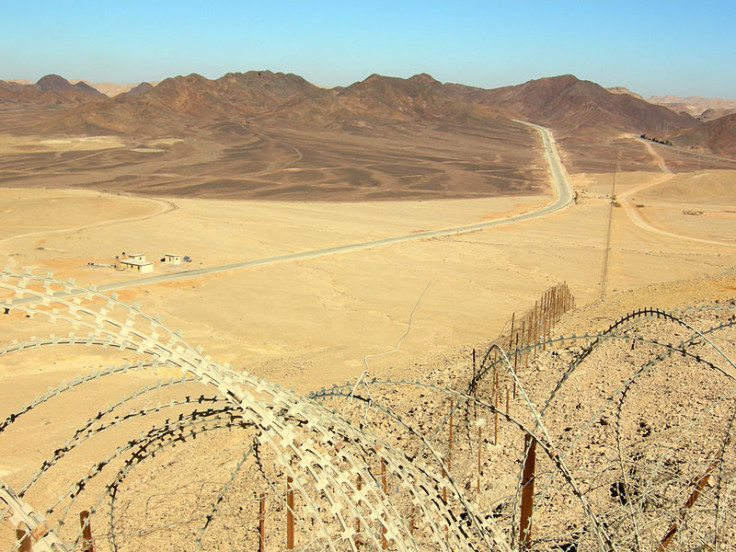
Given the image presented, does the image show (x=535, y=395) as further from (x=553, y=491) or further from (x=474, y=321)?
(x=474, y=321)

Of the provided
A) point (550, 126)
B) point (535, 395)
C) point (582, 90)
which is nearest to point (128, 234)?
point (535, 395)

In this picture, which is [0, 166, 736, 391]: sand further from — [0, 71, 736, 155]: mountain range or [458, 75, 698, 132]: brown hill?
[458, 75, 698, 132]: brown hill

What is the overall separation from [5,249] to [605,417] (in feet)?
→ 104

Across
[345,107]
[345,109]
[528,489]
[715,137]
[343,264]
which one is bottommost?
[343,264]

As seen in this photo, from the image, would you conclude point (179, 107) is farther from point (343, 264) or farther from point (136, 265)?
point (343, 264)

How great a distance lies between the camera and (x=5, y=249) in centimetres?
3272

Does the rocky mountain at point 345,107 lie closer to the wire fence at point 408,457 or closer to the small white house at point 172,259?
the small white house at point 172,259

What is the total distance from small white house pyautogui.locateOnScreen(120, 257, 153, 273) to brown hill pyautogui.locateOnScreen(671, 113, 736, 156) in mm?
104017

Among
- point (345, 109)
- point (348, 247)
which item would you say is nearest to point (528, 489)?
point (348, 247)

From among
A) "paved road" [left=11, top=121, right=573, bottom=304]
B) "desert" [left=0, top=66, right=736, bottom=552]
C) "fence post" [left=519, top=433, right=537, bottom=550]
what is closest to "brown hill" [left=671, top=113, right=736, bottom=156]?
"desert" [left=0, top=66, right=736, bottom=552]

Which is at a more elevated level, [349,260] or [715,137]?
[715,137]

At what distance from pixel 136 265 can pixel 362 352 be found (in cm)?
1469

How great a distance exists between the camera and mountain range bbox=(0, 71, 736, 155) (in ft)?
366

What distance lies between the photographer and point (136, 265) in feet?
96.1
